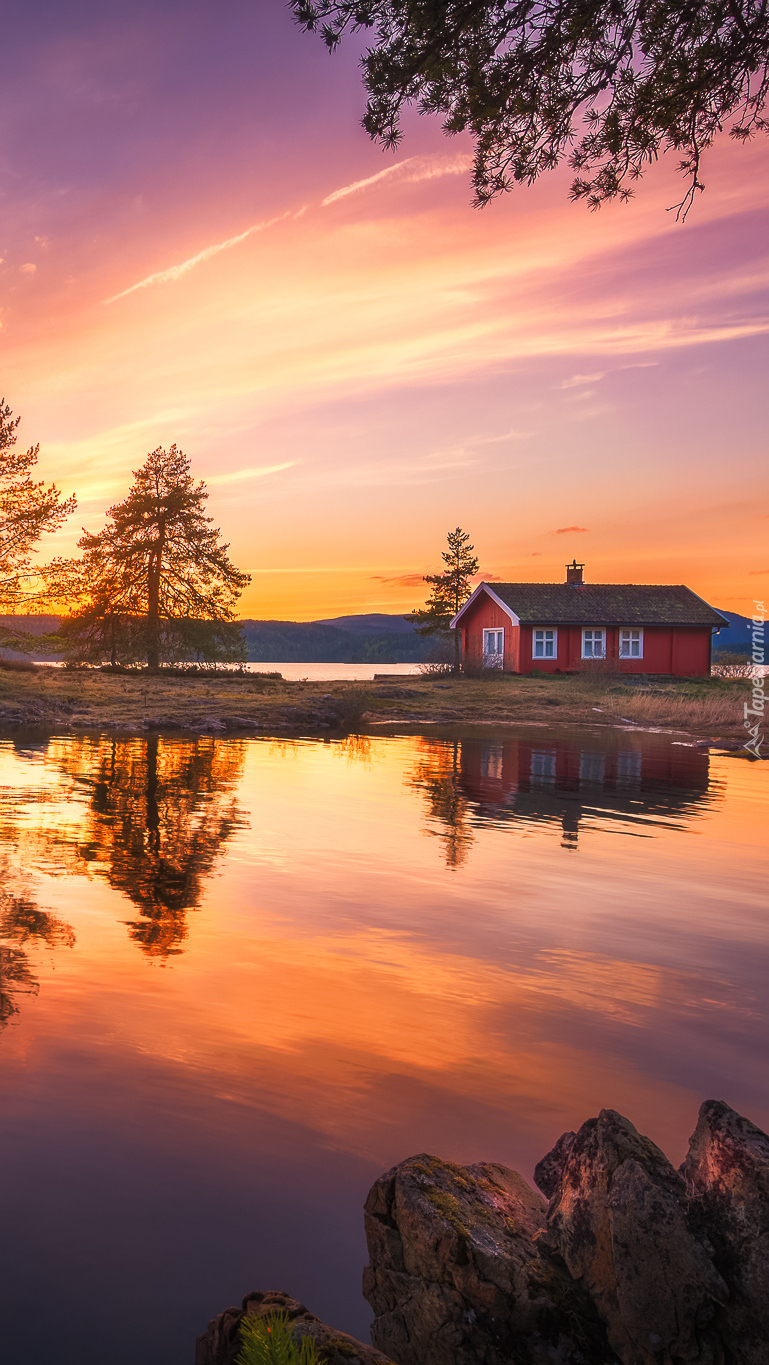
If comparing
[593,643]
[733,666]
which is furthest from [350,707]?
[733,666]

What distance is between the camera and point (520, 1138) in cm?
436

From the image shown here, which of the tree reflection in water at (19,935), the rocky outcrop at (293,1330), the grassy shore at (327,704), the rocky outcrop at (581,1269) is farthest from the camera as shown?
the grassy shore at (327,704)

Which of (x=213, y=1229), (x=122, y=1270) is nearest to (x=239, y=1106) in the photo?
(x=213, y=1229)

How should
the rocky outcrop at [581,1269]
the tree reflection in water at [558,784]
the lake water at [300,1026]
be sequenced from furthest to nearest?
the tree reflection in water at [558,784]
the lake water at [300,1026]
the rocky outcrop at [581,1269]

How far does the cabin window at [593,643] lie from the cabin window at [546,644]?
63.2 inches

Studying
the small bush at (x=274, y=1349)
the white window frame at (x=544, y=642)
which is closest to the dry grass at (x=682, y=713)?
the white window frame at (x=544, y=642)

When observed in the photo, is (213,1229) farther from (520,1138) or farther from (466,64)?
(466,64)

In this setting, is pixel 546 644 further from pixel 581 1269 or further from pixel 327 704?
pixel 581 1269

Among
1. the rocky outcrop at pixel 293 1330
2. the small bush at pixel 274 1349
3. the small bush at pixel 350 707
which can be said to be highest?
the small bush at pixel 350 707

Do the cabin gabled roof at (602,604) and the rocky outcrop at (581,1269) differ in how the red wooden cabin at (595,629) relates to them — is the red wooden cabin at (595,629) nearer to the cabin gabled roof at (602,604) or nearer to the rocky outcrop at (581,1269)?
the cabin gabled roof at (602,604)

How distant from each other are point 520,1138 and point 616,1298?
4.88 feet

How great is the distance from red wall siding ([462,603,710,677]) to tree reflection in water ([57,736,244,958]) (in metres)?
27.9

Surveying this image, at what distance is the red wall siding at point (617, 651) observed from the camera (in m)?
47.8

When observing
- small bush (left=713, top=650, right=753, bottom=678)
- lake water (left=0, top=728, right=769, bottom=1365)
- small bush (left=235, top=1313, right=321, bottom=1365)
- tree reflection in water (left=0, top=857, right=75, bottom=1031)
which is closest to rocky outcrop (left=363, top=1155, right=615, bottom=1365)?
lake water (left=0, top=728, right=769, bottom=1365)
